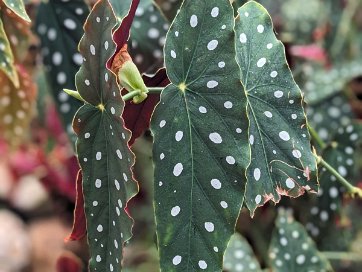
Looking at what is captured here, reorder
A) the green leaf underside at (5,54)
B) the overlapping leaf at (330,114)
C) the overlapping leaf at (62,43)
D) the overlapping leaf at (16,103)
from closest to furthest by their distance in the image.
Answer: the green leaf underside at (5,54), the overlapping leaf at (62,43), the overlapping leaf at (16,103), the overlapping leaf at (330,114)

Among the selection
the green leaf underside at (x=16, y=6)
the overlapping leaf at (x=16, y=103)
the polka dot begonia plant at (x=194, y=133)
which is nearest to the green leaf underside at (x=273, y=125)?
the polka dot begonia plant at (x=194, y=133)

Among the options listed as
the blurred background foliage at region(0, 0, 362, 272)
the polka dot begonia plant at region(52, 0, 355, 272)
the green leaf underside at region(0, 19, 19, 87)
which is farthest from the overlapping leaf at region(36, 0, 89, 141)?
the polka dot begonia plant at region(52, 0, 355, 272)

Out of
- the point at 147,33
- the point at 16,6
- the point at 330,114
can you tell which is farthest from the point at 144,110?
the point at 330,114

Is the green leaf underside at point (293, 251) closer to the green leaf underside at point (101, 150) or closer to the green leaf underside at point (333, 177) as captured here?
the green leaf underside at point (333, 177)

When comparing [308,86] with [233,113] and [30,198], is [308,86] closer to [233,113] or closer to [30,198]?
[233,113]

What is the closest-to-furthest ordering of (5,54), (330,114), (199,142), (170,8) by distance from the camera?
(199,142)
(5,54)
(170,8)
(330,114)

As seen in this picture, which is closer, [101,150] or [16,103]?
[101,150]

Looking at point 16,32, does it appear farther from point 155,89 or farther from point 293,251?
point 293,251
